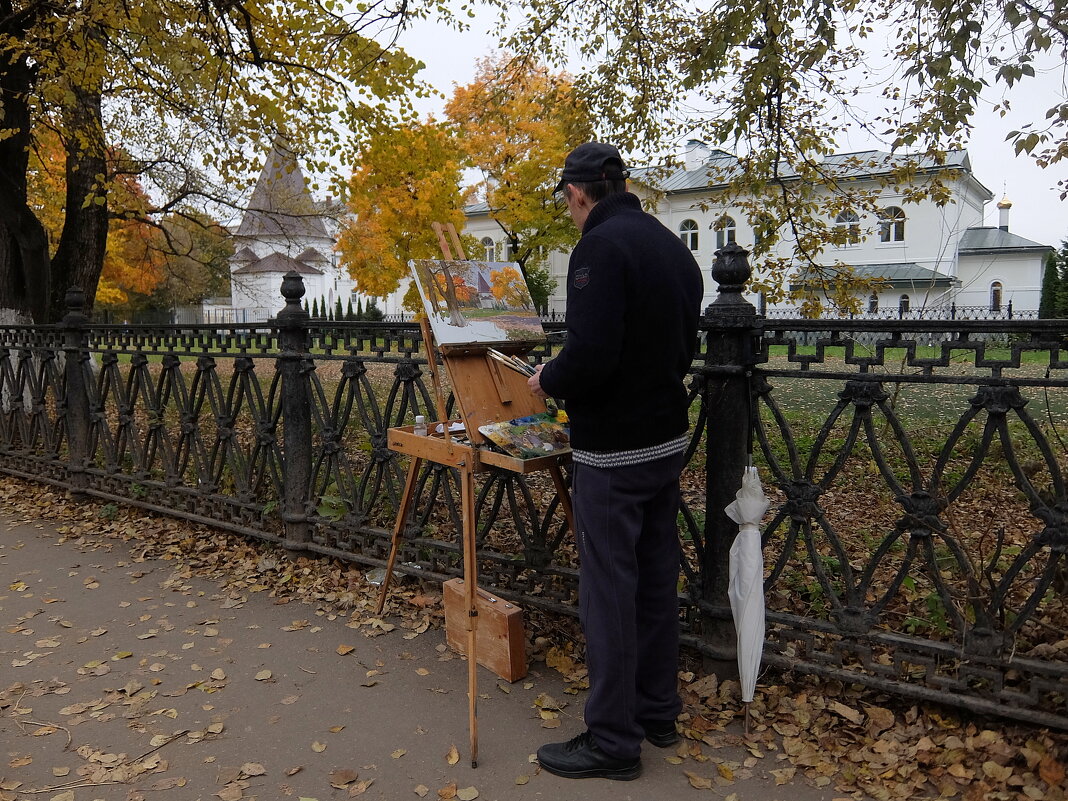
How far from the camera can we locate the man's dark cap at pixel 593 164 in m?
2.83

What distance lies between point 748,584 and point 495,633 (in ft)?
4.11

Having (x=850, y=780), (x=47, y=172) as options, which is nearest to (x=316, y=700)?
(x=850, y=780)

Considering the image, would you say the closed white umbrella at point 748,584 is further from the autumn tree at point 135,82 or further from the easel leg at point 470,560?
the autumn tree at point 135,82

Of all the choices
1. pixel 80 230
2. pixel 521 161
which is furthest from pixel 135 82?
pixel 521 161

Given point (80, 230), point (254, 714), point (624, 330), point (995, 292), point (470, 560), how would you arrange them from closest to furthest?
point (624, 330), point (470, 560), point (254, 714), point (80, 230), point (995, 292)

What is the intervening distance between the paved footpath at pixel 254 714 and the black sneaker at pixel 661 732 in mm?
44

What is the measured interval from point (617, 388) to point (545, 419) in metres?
0.65

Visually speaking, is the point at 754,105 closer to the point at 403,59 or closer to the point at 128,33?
the point at 403,59

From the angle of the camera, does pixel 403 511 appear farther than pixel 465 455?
Yes

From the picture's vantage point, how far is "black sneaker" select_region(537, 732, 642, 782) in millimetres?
2859

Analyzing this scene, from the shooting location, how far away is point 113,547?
5.80 metres

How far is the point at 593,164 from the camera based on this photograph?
2.83 meters

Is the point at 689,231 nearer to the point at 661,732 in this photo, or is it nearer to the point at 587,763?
the point at 661,732

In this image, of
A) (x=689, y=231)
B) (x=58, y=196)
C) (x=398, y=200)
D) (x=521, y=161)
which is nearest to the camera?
(x=58, y=196)
